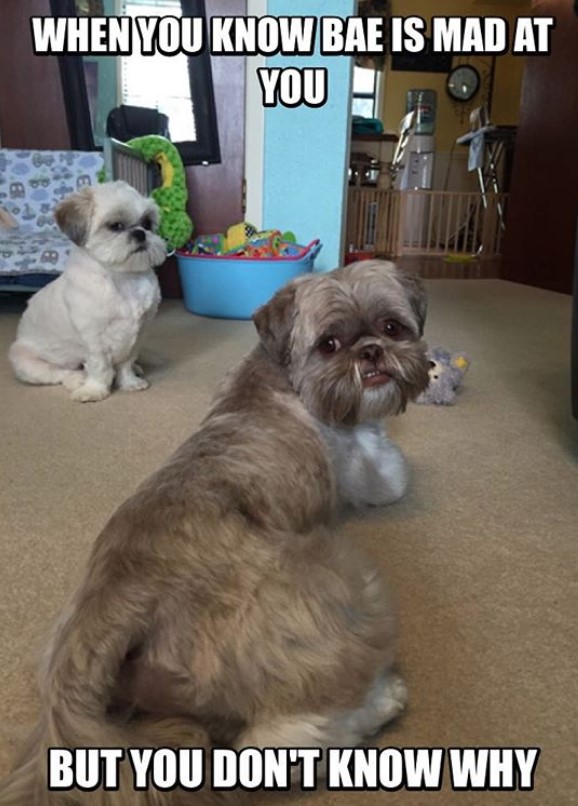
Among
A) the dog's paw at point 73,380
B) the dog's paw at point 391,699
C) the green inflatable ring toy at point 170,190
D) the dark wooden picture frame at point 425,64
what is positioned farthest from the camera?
Answer: the dark wooden picture frame at point 425,64

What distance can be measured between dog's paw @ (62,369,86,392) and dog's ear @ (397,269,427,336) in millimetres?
1286

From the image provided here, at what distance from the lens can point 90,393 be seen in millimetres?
2072

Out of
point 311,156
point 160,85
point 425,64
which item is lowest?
point 311,156

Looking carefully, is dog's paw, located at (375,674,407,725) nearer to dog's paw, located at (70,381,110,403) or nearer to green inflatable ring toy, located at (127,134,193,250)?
dog's paw, located at (70,381,110,403)

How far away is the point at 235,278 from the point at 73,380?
1.17 m

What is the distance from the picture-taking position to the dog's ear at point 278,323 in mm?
1122

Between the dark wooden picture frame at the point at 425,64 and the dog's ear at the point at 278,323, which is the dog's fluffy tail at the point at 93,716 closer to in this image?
the dog's ear at the point at 278,323

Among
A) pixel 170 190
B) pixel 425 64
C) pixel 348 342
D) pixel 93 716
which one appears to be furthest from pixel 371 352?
pixel 425 64

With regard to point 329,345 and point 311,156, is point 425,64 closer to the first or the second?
point 311,156

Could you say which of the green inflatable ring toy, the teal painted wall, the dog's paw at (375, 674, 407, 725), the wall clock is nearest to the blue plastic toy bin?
the green inflatable ring toy

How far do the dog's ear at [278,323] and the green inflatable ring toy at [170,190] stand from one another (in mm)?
2288

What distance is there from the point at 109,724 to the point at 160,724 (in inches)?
2.2

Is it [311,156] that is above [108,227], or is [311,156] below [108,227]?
above

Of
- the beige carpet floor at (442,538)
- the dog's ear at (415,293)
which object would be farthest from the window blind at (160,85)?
the dog's ear at (415,293)
